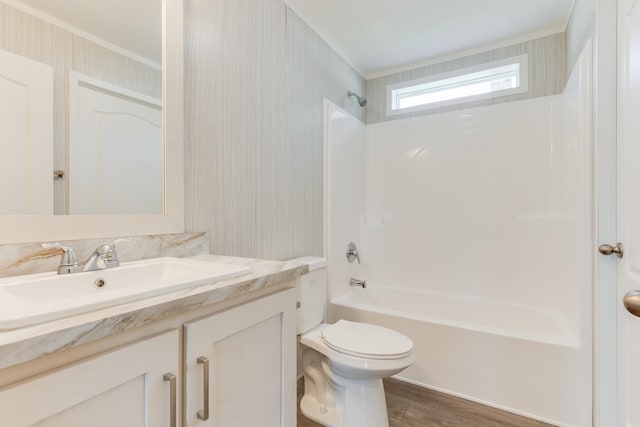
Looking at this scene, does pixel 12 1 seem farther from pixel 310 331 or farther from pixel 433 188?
pixel 433 188

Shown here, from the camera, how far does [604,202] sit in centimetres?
117

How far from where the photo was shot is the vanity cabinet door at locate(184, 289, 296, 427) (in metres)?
0.71

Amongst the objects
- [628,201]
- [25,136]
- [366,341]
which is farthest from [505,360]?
[25,136]

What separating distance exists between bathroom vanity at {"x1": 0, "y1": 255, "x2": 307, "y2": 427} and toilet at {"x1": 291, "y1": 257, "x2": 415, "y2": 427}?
1.41 ft

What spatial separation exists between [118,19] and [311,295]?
1502mm

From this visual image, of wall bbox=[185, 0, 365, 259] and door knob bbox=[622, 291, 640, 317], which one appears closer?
door knob bbox=[622, 291, 640, 317]

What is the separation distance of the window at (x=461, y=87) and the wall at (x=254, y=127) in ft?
2.96

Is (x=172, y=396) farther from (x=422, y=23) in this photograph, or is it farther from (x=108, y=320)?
(x=422, y=23)

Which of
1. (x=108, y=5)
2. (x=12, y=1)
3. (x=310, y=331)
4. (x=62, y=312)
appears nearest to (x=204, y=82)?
(x=108, y=5)

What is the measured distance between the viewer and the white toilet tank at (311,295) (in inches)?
65.6

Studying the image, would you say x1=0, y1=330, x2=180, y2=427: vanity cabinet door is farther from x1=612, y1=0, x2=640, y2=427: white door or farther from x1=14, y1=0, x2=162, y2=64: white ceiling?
x1=612, y1=0, x2=640, y2=427: white door

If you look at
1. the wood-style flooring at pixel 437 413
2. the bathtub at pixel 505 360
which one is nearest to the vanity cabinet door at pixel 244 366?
the wood-style flooring at pixel 437 413

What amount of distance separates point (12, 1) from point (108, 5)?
0.91ft

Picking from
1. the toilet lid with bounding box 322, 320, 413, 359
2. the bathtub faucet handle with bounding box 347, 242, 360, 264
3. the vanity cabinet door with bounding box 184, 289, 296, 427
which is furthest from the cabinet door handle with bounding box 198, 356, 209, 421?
the bathtub faucet handle with bounding box 347, 242, 360, 264
